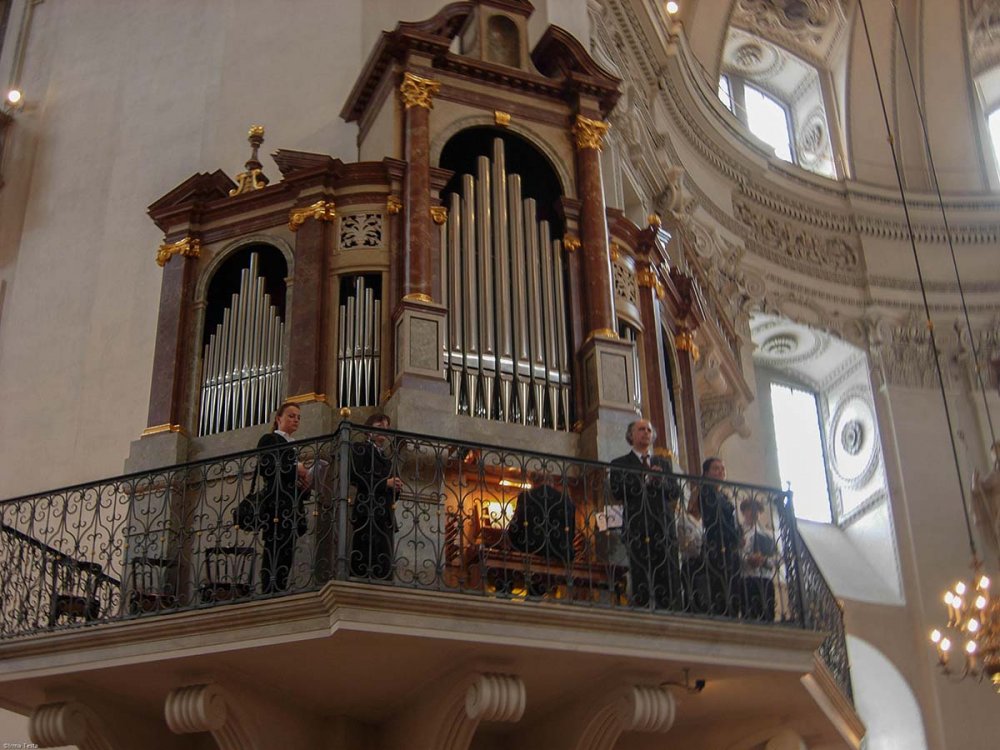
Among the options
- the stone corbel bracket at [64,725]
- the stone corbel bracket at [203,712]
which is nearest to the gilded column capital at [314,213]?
the stone corbel bracket at [203,712]

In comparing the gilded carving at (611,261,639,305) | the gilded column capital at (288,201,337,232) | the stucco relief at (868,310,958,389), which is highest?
the stucco relief at (868,310,958,389)

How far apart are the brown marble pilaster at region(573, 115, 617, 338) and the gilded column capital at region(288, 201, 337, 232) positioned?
198 centimetres

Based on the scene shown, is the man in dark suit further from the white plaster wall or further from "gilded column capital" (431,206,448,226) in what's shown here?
the white plaster wall

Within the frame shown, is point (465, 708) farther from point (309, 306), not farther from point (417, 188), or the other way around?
point (417, 188)

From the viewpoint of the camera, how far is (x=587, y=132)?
10812 millimetres

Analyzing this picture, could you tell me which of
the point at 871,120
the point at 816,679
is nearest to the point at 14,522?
the point at 816,679

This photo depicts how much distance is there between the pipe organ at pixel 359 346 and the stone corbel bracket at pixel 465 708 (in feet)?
7.54

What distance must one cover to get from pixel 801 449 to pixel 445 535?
1303cm

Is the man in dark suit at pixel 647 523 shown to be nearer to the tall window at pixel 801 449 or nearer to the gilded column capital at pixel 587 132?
→ the gilded column capital at pixel 587 132

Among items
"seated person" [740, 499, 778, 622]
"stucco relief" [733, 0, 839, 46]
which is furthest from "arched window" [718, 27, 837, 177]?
"seated person" [740, 499, 778, 622]

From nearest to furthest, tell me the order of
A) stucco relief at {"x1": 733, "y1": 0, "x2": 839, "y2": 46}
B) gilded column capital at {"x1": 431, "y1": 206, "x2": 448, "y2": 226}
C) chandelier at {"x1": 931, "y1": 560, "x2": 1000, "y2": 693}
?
1. gilded column capital at {"x1": 431, "y1": 206, "x2": 448, "y2": 226}
2. chandelier at {"x1": 931, "y1": 560, "x2": 1000, "y2": 693}
3. stucco relief at {"x1": 733, "y1": 0, "x2": 839, "y2": 46}

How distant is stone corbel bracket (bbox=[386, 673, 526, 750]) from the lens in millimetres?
7781

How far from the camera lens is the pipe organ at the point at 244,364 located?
9.73m

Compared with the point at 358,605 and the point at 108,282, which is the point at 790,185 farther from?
the point at 358,605
